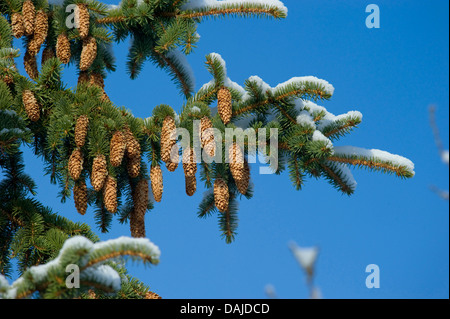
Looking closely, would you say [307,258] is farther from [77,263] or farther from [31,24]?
[31,24]

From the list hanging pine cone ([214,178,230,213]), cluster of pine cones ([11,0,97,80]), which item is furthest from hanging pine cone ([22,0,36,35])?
hanging pine cone ([214,178,230,213])

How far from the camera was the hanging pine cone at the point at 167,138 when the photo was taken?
4.28 m

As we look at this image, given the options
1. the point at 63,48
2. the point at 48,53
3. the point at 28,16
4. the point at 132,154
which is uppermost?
the point at 28,16

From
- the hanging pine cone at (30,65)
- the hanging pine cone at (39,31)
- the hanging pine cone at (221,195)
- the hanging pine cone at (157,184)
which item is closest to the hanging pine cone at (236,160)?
the hanging pine cone at (221,195)

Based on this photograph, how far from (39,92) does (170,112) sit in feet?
3.67

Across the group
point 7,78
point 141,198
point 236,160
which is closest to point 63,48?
point 7,78

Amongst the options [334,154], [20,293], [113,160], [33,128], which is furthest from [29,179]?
[334,154]

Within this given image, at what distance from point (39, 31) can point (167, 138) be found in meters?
1.69

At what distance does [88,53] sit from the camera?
499cm

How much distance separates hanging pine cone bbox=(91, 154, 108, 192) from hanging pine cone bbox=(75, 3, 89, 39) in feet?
4.14

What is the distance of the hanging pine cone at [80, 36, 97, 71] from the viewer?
4.98 meters

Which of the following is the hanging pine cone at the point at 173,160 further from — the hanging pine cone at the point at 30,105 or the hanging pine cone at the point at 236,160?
the hanging pine cone at the point at 30,105

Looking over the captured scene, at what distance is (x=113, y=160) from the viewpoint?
167 inches

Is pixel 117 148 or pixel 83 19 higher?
pixel 83 19
